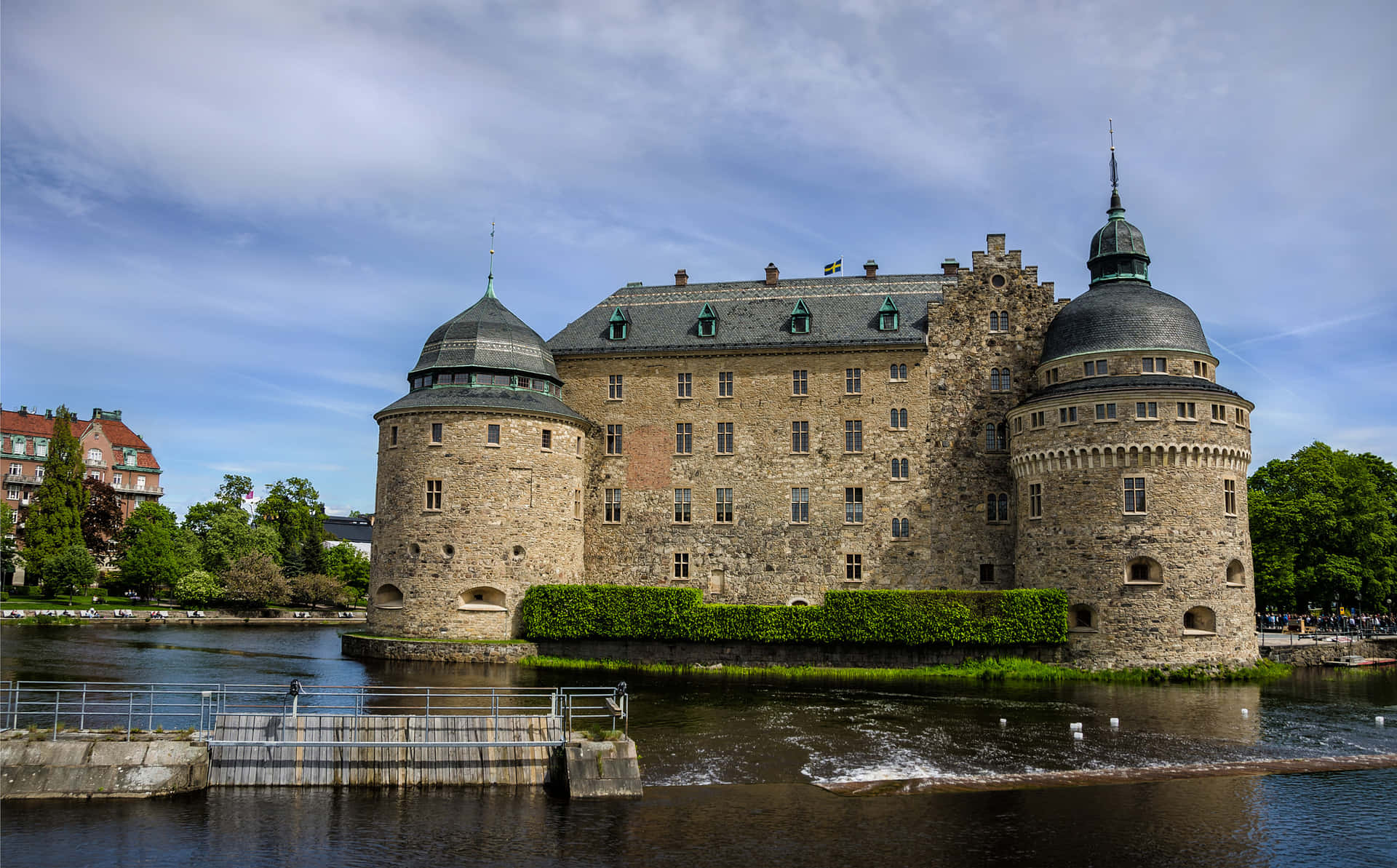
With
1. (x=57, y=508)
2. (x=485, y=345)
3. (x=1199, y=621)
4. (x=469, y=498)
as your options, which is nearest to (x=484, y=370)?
(x=485, y=345)

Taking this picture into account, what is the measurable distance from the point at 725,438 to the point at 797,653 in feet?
41.2

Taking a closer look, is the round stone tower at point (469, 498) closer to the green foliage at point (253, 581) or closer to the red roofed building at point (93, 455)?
the green foliage at point (253, 581)

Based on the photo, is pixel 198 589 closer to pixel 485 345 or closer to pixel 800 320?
pixel 485 345

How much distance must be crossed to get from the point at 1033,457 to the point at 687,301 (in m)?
20.4

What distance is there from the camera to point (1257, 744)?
26.7 m

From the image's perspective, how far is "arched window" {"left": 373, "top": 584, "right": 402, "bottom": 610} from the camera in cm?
4628

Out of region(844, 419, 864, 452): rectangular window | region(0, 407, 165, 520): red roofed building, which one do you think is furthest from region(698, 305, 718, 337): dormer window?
region(0, 407, 165, 520): red roofed building

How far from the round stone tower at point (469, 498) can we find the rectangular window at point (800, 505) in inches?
442

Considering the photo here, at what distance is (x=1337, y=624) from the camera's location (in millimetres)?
54969

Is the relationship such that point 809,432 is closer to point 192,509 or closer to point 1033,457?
point 1033,457

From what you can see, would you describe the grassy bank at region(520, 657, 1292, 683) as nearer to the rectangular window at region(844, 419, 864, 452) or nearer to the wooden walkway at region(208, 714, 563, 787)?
the rectangular window at region(844, 419, 864, 452)

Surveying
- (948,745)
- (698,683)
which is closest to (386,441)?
(698,683)

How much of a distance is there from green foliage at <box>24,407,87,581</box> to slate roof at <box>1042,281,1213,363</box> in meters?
69.0

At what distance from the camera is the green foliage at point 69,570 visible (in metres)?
67.2
